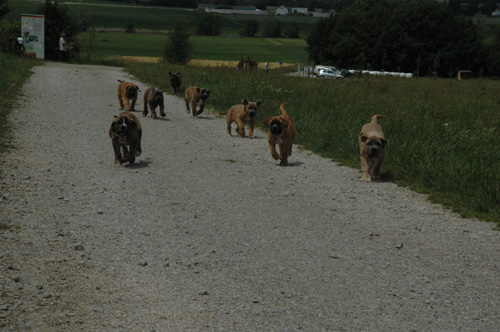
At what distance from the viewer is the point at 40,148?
1245 centimetres

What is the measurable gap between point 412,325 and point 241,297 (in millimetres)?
1386

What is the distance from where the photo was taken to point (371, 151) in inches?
392

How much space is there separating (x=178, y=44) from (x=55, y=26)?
10686 mm

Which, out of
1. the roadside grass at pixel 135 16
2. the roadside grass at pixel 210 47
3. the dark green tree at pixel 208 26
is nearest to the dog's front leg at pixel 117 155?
the roadside grass at pixel 210 47

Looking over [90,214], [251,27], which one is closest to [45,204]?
[90,214]

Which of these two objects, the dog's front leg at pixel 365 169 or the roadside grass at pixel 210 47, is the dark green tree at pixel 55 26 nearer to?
the roadside grass at pixel 210 47

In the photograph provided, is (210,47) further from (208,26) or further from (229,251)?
(229,251)

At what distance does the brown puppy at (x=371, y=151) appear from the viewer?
9.98 meters

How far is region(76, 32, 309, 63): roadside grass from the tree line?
44.0 ft

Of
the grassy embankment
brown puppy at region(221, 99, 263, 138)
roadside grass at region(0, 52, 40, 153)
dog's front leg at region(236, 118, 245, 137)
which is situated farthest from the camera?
dog's front leg at region(236, 118, 245, 137)

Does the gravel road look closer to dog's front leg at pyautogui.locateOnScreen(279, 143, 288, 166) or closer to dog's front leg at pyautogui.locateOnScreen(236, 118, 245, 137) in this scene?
dog's front leg at pyautogui.locateOnScreen(279, 143, 288, 166)

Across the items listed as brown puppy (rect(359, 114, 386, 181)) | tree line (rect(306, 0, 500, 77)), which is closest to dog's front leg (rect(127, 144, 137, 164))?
brown puppy (rect(359, 114, 386, 181))

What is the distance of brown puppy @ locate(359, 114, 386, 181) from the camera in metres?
9.98

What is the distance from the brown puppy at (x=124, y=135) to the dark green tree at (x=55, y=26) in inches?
1719
